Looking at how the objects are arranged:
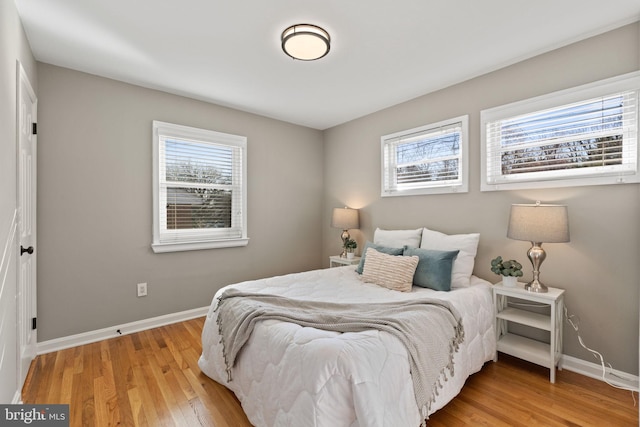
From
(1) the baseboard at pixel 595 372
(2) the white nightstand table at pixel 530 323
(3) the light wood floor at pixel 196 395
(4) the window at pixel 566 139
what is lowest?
(3) the light wood floor at pixel 196 395

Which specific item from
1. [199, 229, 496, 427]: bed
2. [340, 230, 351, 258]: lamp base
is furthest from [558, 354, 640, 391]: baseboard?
[340, 230, 351, 258]: lamp base

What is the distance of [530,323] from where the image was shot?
87.3 inches

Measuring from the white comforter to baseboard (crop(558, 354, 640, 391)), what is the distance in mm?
841

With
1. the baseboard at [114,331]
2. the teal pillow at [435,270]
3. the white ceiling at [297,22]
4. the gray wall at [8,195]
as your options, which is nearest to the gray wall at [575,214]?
the white ceiling at [297,22]

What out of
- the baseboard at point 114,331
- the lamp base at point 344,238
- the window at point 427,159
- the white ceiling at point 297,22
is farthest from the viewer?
the lamp base at point 344,238

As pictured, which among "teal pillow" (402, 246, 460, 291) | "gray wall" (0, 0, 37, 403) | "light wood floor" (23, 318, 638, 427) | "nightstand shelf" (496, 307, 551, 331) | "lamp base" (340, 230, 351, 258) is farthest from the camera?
"lamp base" (340, 230, 351, 258)

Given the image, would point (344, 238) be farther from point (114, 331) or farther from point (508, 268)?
point (114, 331)

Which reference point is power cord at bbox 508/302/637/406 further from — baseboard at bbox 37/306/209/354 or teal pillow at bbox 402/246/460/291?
baseboard at bbox 37/306/209/354

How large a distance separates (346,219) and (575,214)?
2.24 m

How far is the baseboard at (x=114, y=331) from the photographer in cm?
261

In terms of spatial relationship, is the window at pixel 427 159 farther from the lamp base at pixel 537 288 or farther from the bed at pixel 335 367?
the bed at pixel 335 367

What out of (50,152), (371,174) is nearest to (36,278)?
(50,152)

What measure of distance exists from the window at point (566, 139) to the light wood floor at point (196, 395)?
1.47m

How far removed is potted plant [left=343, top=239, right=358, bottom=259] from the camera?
12.6 ft
